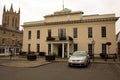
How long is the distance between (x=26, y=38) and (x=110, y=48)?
18.2 metres

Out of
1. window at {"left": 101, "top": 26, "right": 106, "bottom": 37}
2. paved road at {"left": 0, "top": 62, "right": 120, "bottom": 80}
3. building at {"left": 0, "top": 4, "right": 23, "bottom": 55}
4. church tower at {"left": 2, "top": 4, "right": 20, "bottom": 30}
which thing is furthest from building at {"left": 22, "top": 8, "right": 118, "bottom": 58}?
church tower at {"left": 2, "top": 4, "right": 20, "bottom": 30}

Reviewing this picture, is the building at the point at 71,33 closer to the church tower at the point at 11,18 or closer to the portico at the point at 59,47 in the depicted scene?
the portico at the point at 59,47

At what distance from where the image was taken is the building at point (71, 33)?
79.6ft

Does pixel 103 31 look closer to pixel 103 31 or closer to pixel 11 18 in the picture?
pixel 103 31

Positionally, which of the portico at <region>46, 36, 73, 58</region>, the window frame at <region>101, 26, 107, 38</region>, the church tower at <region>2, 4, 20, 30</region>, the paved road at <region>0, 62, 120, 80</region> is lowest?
the paved road at <region>0, 62, 120, 80</region>

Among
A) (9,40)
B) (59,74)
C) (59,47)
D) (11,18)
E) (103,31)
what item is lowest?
(59,74)

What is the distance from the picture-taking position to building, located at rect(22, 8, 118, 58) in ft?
79.6

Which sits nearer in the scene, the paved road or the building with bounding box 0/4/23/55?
the paved road

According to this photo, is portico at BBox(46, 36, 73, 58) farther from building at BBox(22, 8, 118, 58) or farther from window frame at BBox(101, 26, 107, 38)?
window frame at BBox(101, 26, 107, 38)

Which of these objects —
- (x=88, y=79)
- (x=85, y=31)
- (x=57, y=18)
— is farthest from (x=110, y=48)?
(x=88, y=79)

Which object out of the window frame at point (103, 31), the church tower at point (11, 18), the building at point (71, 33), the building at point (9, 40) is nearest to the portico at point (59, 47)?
the building at point (71, 33)

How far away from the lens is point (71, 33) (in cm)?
2648

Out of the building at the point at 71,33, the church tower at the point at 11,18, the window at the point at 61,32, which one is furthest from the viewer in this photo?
the church tower at the point at 11,18

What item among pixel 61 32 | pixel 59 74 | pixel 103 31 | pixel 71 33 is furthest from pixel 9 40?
pixel 59 74
